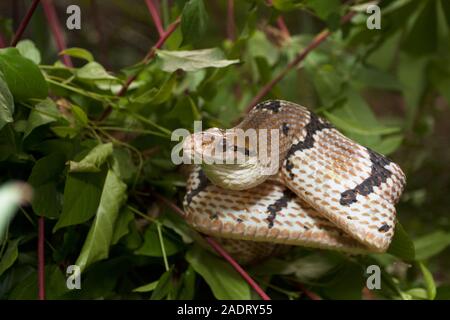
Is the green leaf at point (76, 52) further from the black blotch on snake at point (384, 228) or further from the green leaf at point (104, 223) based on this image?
the black blotch on snake at point (384, 228)

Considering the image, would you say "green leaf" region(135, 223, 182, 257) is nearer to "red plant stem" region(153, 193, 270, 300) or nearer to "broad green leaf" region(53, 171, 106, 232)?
"red plant stem" region(153, 193, 270, 300)

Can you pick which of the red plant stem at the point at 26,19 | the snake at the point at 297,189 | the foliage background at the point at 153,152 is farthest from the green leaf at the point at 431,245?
the red plant stem at the point at 26,19

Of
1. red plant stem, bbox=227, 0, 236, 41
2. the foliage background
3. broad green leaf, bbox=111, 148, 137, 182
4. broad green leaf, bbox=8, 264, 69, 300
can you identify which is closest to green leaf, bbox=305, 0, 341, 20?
the foliage background

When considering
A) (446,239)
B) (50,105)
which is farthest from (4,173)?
(446,239)

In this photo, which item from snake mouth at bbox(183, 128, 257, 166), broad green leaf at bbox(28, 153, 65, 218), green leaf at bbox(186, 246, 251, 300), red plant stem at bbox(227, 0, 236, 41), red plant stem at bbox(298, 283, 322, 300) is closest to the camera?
snake mouth at bbox(183, 128, 257, 166)
